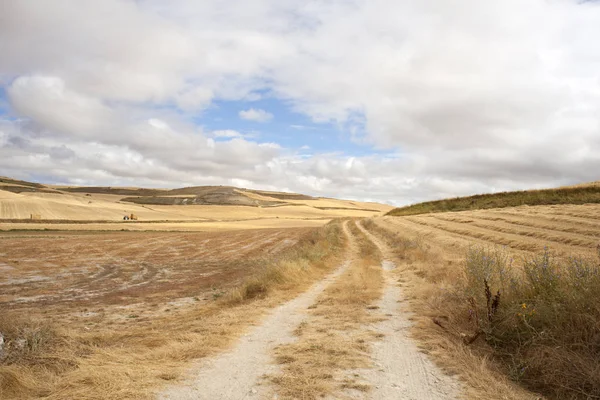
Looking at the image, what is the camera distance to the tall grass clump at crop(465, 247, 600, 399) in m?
5.09

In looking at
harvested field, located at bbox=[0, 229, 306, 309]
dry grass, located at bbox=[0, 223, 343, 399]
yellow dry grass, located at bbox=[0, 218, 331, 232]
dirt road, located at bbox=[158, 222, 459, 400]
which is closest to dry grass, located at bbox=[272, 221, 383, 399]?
dirt road, located at bbox=[158, 222, 459, 400]

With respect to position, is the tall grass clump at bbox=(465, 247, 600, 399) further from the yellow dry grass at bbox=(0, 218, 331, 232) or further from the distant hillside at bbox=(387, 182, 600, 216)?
the yellow dry grass at bbox=(0, 218, 331, 232)

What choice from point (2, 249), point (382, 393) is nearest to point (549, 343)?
point (382, 393)

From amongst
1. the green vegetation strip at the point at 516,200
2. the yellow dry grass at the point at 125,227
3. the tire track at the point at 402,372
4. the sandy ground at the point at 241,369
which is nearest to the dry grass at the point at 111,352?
the sandy ground at the point at 241,369

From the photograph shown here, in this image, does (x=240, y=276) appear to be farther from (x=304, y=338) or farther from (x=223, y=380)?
(x=223, y=380)

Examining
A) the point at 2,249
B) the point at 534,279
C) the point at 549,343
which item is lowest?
the point at 2,249

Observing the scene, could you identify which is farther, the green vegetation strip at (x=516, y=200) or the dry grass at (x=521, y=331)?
the green vegetation strip at (x=516, y=200)

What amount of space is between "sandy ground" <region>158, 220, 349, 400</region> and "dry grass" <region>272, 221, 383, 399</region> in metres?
0.26

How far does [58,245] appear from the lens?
31156 mm

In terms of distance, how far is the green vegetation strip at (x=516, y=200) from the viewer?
39.1m

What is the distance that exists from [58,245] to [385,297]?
94.6ft

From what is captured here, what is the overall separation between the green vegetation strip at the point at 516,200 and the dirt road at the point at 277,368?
37798 mm

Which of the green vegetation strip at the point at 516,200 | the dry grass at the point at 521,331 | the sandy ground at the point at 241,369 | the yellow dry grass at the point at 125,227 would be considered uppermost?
the green vegetation strip at the point at 516,200

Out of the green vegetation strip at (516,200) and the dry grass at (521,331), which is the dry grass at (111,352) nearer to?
the dry grass at (521,331)
